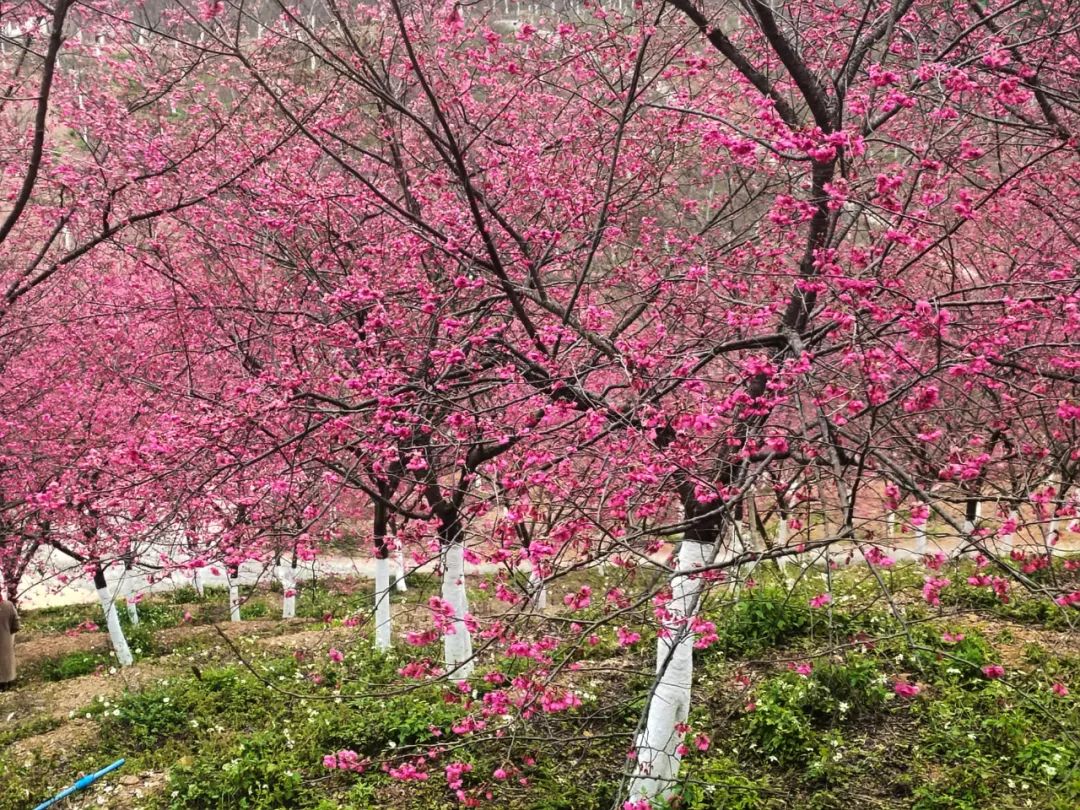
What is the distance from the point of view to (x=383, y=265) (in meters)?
8.75

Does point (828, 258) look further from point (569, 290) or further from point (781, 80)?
point (569, 290)

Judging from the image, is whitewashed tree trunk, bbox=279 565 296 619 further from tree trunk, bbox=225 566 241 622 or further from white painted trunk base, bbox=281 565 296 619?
tree trunk, bbox=225 566 241 622

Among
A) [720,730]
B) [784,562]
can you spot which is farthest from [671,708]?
[784,562]

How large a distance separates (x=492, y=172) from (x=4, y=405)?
25.8 feet

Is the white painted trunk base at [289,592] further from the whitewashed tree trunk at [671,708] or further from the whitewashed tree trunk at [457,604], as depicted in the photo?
the whitewashed tree trunk at [671,708]

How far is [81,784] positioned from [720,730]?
5571 mm

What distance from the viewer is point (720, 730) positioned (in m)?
6.40

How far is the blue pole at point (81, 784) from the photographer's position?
679 centimetres

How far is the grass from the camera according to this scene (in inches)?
218

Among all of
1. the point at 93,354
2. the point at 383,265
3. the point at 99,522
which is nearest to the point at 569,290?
the point at 383,265

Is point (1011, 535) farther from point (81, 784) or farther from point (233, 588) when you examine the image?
point (233, 588)

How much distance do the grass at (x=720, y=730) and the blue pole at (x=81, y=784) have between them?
16cm

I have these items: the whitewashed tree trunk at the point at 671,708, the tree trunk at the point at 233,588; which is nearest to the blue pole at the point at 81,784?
the tree trunk at the point at 233,588

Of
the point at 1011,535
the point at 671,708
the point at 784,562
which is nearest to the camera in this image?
the point at 671,708
